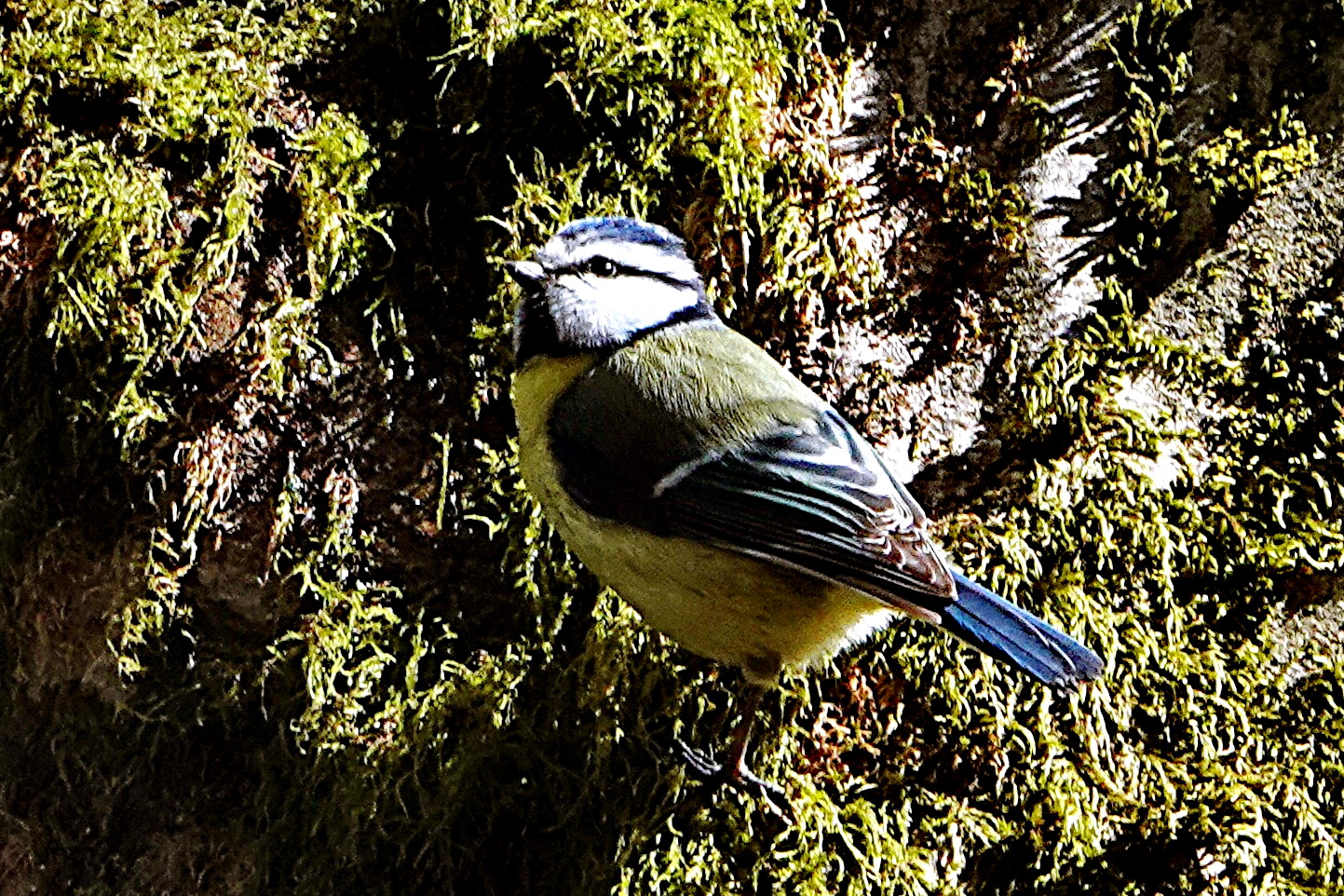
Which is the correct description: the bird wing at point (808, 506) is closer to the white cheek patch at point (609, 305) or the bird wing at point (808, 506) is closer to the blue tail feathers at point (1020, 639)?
the blue tail feathers at point (1020, 639)

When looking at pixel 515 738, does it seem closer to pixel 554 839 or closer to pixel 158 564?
pixel 554 839

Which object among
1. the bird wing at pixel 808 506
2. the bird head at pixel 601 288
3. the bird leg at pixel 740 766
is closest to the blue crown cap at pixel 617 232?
the bird head at pixel 601 288

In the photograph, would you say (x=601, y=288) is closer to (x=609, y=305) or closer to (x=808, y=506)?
(x=609, y=305)

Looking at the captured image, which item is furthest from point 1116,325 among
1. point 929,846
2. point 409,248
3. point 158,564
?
point 158,564

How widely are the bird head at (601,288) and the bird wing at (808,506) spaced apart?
0.22 meters

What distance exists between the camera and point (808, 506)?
1.49 m

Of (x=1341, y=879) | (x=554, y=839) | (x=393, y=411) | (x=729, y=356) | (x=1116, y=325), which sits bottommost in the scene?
(x=554, y=839)

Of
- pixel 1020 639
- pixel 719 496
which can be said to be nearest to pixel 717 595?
pixel 719 496

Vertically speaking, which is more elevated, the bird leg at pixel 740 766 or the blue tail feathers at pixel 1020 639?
the blue tail feathers at pixel 1020 639

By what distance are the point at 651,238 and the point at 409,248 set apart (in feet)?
1.16

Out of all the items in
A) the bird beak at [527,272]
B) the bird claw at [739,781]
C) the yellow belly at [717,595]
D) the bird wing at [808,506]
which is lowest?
the bird claw at [739,781]

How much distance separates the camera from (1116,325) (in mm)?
1664

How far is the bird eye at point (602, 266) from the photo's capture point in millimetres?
1591

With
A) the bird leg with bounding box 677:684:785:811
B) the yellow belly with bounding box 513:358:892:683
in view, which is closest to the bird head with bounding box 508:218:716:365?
the yellow belly with bounding box 513:358:892:683
